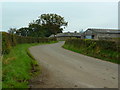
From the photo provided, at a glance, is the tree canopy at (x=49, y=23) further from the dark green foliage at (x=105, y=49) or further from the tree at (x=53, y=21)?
the dark green foliage at (x=105, y=49)

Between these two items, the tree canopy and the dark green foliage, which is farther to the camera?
the tree canopy

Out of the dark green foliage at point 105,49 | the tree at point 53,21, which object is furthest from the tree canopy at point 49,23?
the dark green foliage at point 105,49

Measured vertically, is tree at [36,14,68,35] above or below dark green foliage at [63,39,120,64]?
above

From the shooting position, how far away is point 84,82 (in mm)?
6996

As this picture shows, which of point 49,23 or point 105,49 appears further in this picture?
point 49,23

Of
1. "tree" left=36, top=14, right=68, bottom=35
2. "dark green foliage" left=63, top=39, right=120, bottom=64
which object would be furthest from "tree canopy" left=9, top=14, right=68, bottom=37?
"dark green foliage" left=63, top=39, right=120, bottom=64

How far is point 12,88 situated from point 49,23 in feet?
244

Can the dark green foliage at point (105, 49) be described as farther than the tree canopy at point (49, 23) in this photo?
No

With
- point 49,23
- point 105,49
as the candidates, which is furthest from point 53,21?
point 105,49

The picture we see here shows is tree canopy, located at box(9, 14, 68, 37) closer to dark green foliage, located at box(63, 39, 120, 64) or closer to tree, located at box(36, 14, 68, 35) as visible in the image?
tree, located at box(36, 14, 68, 35)

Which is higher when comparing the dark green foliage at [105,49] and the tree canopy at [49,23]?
the tree canopy at [49,23]

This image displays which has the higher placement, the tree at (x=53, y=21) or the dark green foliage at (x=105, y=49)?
the tree at (x=53, y=21)

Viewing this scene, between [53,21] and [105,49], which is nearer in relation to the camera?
[105,49]

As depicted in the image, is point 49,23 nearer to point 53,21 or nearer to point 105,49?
point 53,21
